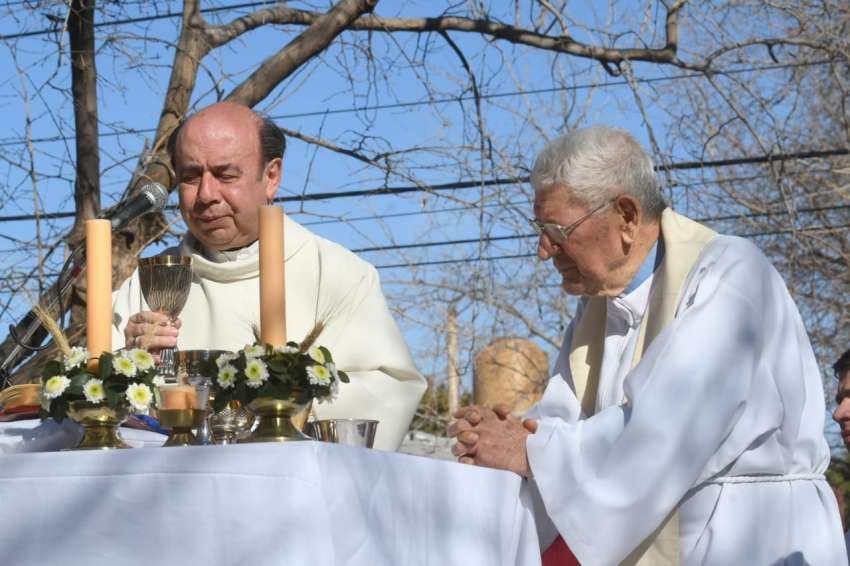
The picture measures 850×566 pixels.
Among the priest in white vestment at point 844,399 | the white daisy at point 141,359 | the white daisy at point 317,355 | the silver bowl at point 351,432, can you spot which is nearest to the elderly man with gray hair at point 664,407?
the silver bowl at point 351,432

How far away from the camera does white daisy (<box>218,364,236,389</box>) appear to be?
2795mm

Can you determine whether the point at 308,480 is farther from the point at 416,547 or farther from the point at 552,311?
the point at 552,311

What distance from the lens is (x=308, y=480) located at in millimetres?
2387

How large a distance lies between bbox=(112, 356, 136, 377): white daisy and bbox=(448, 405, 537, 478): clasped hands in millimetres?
835

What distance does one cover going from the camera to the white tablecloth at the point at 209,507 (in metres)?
2.38

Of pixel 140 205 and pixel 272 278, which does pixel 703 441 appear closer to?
pixel 272 278

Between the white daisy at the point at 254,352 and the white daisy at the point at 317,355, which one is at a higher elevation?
the white daisy at the point at 254,352

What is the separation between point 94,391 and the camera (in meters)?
2.80

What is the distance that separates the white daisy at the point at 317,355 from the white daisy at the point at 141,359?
0.32 meters

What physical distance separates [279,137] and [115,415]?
1.54m

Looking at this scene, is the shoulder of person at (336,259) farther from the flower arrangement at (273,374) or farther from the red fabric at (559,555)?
the flower arrangement at (273,374)

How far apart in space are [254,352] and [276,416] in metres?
0.14

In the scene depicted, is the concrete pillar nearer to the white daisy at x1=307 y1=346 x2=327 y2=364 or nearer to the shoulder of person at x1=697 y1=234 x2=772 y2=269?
the shoulder of person at x1=697 y1=234 x2=772 y2=269

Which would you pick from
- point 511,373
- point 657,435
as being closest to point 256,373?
point 657,435
